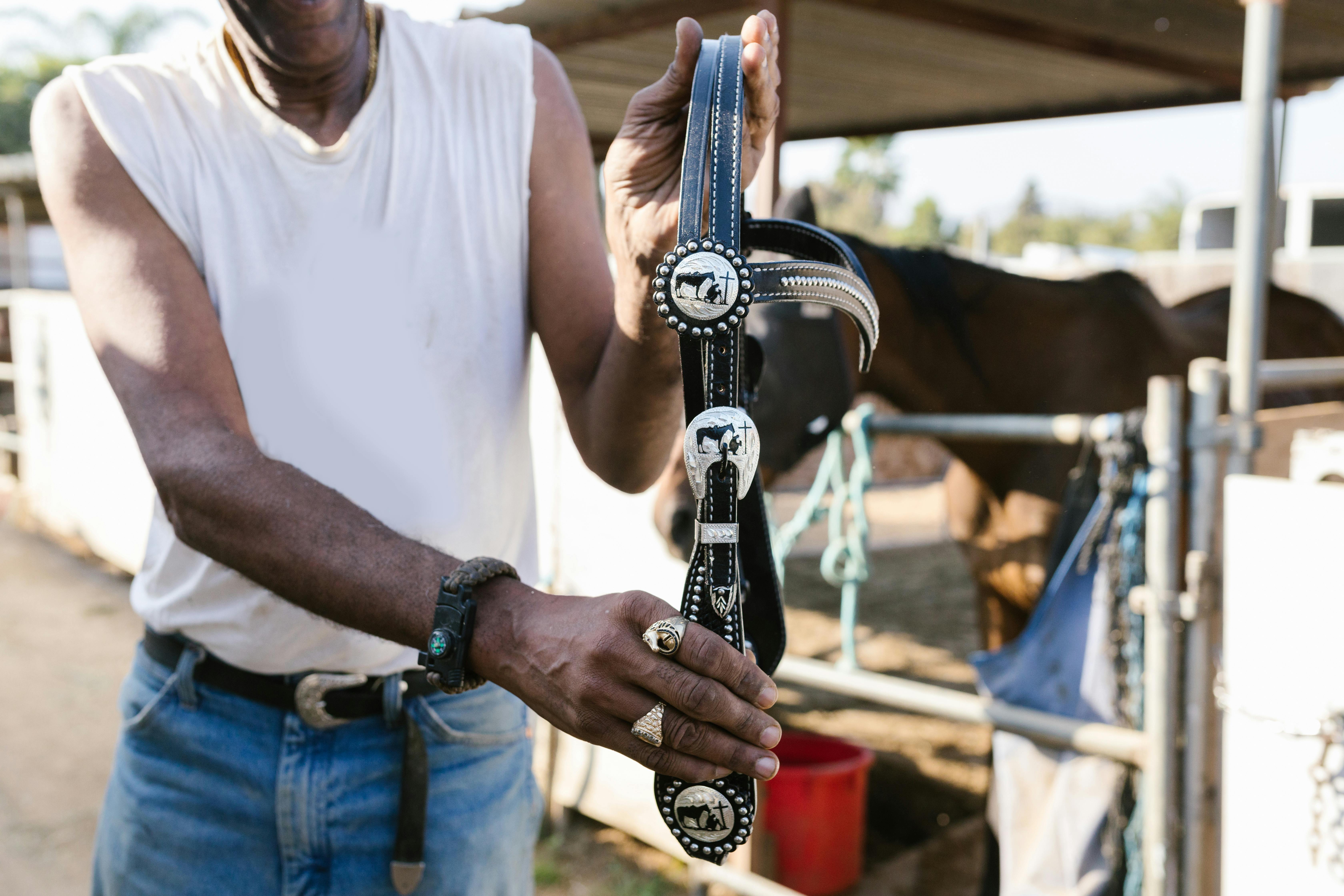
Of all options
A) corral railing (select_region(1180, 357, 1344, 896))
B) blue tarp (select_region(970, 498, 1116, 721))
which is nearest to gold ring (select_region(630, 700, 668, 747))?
corral railing (select_region(1180, 357, 1344, 896))

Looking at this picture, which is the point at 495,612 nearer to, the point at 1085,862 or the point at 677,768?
the point at 677,768

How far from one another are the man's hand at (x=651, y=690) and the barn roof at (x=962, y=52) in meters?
2.60

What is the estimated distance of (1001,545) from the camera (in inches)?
124

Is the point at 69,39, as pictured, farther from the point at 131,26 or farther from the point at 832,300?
the point at 832,300

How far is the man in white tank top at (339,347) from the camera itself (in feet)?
4.08

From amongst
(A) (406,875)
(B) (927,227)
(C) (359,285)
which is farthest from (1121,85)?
(B) (927,227)

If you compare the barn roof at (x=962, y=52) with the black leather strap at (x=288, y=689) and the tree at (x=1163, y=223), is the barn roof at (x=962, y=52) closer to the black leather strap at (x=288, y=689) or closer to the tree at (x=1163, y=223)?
the black leather strap at (x=288, y=689)

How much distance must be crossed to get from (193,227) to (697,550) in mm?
882

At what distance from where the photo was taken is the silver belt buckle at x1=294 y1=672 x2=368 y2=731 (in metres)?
1.33

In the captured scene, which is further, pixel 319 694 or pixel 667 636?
pixel 319 694

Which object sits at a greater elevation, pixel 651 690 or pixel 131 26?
pixel 131 26

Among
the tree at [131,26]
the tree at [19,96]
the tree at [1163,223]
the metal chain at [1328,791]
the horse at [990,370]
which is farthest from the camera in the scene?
the tree at [1163,223]

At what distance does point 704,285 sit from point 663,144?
223 millimetres

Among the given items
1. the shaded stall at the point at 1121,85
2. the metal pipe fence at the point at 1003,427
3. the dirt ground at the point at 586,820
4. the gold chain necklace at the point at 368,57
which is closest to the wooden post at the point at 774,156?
the shaded stall at the point at 1121,85
